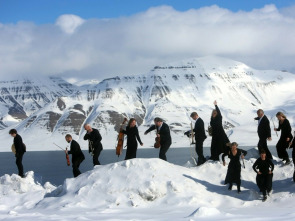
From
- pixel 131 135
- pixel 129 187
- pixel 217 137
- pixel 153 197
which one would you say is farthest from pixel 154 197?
pixel 217 137

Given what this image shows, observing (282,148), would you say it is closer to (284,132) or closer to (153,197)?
(284,132)

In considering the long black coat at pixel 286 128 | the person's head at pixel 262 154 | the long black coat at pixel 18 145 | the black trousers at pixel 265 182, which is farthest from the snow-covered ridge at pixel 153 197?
the long black coat at pixel 18 145

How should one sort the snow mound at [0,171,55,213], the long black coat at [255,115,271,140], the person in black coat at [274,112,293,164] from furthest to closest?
the long black coat at [255,115,271,140], the person in black coat at [274,112,293,164], the snow mound at [0,171,55,213]

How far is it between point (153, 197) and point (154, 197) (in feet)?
0.13

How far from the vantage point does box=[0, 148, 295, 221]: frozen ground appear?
45.8ft

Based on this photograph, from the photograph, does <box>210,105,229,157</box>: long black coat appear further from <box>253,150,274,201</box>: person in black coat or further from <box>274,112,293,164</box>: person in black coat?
<box>253,150,274,201</box>: person in black coat

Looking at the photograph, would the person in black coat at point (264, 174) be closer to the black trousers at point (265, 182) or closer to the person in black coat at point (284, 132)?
the black trousers at point (265, 182)

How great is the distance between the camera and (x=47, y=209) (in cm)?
1560

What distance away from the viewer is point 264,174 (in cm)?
1656

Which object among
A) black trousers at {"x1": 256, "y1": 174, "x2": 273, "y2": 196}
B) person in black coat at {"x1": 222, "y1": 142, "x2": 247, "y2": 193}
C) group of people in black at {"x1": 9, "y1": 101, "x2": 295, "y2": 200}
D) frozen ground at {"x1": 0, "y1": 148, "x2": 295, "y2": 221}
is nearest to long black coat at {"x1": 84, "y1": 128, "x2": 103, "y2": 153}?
group of people in black at {"x1": 9, "y1": 101, "x2": 295, "y2": 200}

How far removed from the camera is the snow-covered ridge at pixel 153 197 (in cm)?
1399

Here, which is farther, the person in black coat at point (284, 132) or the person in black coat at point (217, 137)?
the person in black coat at point (217, 137)

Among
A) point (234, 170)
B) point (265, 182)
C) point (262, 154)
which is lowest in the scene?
point (265, 182)

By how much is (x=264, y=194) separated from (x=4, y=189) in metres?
12.9
